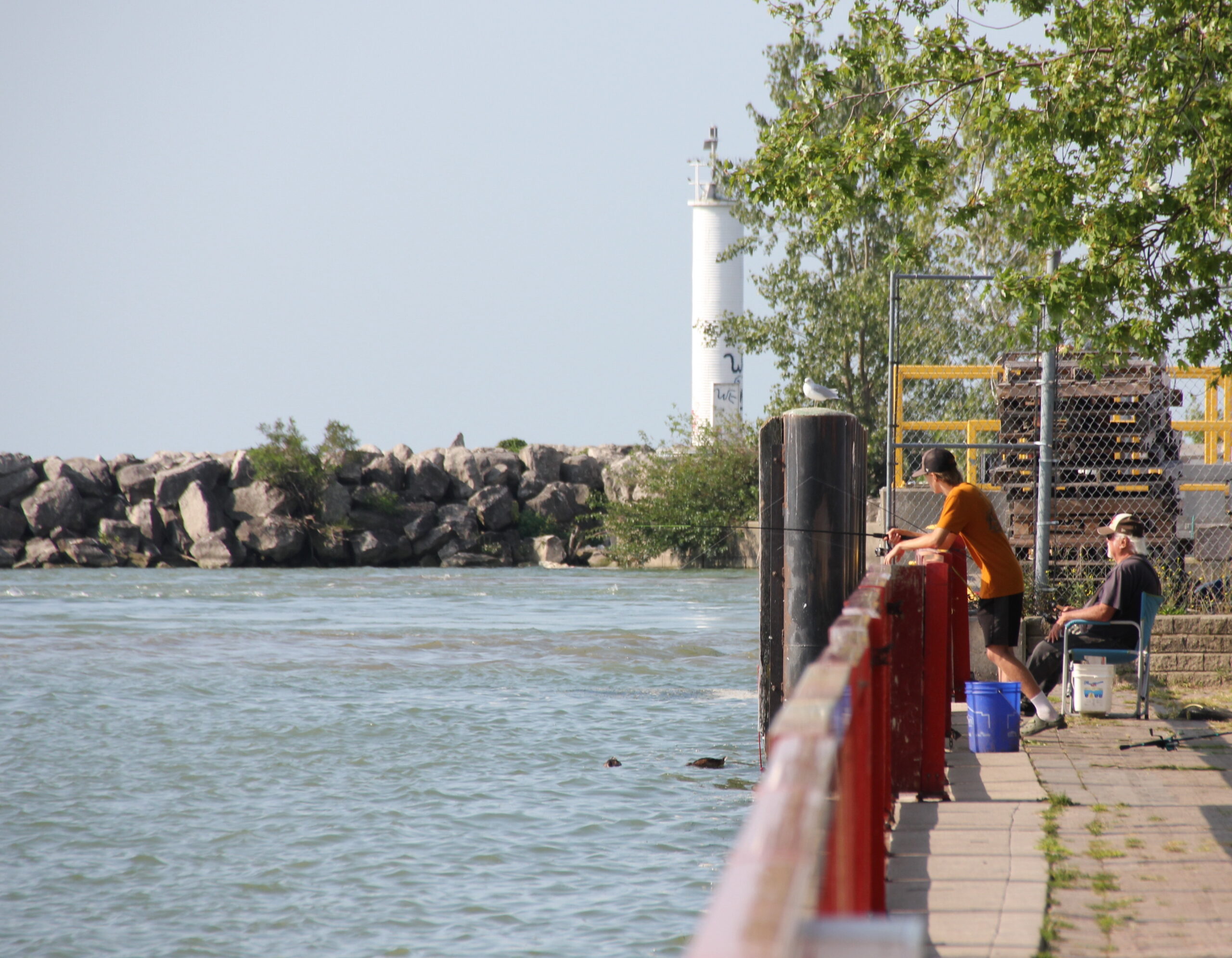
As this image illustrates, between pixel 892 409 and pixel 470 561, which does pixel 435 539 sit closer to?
pixel 470 561

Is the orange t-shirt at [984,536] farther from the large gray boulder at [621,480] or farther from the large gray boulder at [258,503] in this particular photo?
the large gray boulder at [258,503]

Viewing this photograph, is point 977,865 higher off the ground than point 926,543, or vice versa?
point 926,543

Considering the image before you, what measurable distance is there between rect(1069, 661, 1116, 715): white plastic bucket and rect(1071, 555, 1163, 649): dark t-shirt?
25 cm

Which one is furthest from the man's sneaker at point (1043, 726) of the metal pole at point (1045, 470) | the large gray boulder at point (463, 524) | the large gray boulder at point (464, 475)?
the large gray boulder at point (464, 475)

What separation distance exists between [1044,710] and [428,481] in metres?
37.9

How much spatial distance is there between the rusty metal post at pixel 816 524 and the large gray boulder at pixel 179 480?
124 ft

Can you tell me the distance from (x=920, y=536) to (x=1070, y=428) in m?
5.13

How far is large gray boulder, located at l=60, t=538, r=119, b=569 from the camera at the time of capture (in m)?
42.3

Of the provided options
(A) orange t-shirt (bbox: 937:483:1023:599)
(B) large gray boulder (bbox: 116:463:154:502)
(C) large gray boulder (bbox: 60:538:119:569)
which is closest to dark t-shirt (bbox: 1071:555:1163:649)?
(A) orange t-shirt (bbox: 937:483:1023:599)

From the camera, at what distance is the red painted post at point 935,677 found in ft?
20.5

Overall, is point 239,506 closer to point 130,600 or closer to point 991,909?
point 130,600

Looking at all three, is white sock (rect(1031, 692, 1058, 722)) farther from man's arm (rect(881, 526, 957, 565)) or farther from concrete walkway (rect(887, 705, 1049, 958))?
concrete walkway (rect(887, 705, 1049, 958))

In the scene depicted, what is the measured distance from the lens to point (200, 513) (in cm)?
4206

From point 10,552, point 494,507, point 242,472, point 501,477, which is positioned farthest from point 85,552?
point 501,477
